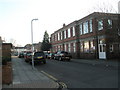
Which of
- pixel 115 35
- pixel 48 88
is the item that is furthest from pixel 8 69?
pixel 115 35

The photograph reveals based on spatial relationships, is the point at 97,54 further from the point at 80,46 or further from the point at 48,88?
the point at 48,88

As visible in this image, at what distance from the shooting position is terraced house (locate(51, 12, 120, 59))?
29062 millimetres

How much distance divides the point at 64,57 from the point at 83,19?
30.7 ft

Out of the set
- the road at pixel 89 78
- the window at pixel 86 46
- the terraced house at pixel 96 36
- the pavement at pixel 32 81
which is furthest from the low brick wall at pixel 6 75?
the window at pixel 86 46

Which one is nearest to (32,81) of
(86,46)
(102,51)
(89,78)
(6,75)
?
(6,75)

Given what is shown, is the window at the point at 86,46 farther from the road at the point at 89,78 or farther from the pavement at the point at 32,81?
the pavement at the point at 32,81

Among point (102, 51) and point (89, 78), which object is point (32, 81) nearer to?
point (89, 78)

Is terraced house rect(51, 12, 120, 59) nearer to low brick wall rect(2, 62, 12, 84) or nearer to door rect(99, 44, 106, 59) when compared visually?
door rect(99, 44, 106, 59)

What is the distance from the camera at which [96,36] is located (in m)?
32.6

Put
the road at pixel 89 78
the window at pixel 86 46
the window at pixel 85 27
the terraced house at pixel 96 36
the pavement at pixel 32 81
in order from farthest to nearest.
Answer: the window at pixel 85 27
the window at pixel 86 46
the terraced house at pixel 96 36
the road at pixel 89 78
the pavement at pixel 32 81

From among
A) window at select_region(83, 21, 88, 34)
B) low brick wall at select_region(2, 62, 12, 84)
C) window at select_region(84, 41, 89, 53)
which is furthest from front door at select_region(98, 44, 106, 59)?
low brick wall at select_region(2, 62, 12, 84)

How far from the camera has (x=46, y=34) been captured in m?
83.1

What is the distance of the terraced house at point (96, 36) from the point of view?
95.3 feet

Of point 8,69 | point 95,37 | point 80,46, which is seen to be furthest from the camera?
point 80,46
